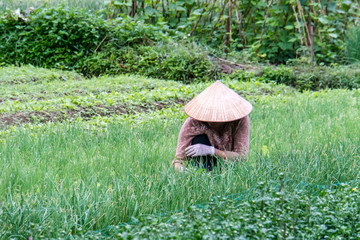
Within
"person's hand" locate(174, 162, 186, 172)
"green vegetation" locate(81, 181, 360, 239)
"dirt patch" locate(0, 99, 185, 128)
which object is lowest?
"dirt patch" locate(0, 99, 185, 128)

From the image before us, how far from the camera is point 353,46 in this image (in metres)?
10.3

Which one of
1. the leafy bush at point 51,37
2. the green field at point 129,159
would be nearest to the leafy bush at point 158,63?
the leafy bush at point 51,37

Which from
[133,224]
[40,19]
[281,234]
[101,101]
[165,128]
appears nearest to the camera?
[281,234]

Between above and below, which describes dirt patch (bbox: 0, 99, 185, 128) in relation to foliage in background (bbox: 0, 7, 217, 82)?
below

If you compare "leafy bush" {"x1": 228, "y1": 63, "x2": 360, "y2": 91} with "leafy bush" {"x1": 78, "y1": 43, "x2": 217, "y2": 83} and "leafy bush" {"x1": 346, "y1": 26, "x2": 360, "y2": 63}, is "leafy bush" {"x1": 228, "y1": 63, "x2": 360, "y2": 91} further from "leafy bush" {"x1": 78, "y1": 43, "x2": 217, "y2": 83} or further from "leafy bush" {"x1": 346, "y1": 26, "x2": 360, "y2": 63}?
"leafy bush" {"x1": 346, "y1": 26, "x2": 360, "y2": 63}

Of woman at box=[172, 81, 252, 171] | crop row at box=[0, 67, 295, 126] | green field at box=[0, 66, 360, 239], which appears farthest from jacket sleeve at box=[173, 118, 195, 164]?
crop row at box=[0, 67, 295, 126]

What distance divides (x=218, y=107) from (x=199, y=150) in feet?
Answer: 1.02

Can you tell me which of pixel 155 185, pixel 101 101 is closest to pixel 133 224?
pixel 155 185

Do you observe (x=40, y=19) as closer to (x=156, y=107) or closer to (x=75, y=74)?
(x=75, y=74)

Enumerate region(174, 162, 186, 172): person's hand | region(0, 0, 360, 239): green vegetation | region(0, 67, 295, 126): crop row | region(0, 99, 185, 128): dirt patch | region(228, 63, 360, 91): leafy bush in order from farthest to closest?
region(228, 63, 360, 91): leafy bush → region(0, 67, 295, 126): crop row → region(0, 99, 185, 128): dirt patch → region(174, 162, 186, 172): person's hand → region(0, 0, 360, 239): green vegetation

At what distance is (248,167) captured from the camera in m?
3.10

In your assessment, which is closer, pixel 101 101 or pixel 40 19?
pixel 101 101

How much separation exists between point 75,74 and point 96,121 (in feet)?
14.6

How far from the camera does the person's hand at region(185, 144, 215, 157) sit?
3.24 meters
